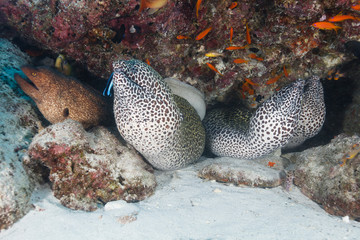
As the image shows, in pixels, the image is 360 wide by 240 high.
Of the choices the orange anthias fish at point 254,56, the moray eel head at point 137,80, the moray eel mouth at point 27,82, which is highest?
the orange anthias fish at point 254,56

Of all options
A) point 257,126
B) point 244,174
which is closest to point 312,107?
point 257,126

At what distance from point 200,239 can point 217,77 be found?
2.97m

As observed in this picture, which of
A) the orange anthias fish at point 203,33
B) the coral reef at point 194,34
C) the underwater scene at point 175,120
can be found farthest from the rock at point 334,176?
the orange anthias fish at point 203,33

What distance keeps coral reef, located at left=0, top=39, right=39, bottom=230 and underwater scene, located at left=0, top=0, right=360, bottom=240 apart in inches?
0.6

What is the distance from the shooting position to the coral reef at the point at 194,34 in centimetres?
329

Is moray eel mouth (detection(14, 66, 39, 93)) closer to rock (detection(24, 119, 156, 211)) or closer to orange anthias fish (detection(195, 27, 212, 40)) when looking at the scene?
rock (detection(24, 119, 156, 211))

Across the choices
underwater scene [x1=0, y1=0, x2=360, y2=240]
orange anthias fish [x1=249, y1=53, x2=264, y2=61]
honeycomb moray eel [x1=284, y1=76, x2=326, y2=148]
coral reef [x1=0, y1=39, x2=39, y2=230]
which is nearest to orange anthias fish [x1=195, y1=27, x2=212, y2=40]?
underwater scene [x1=0, y1=0, x2=360, y2=240]

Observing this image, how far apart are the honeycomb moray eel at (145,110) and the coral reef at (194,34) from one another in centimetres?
93

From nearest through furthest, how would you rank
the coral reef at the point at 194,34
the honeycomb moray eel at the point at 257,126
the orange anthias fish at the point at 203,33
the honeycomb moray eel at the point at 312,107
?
the coral reef at the point at 194,34 < the honeycomb moray eel at the point at 257,126 < the orange anthias fish at the point at 203,33 < the honeycomb moray eel at the point at 312,107

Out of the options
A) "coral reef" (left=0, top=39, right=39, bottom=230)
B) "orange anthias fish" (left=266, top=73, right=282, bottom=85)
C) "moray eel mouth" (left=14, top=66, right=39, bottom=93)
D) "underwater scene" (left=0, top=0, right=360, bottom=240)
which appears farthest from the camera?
"orange anthias fish" (left=266, top=73, right=282, bottom=85)

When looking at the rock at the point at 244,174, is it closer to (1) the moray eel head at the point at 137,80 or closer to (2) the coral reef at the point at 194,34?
(1) the moray eel head at the point at 137,80

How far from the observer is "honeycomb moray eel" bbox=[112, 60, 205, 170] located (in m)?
2.83

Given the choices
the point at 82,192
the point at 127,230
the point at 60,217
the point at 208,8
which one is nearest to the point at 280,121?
the point at 208,8

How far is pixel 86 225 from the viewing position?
2.27 m
